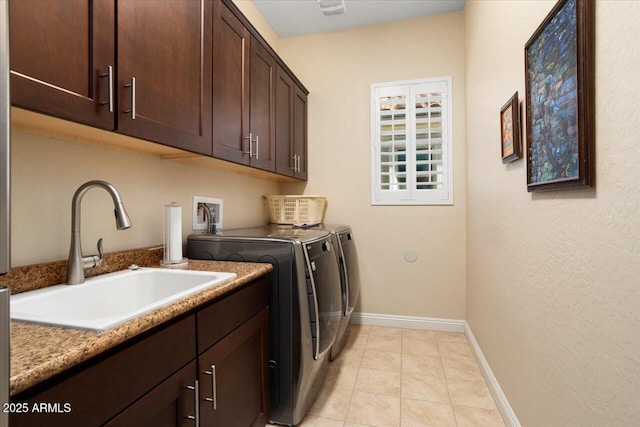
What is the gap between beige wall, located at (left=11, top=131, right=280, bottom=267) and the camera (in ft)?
3.48

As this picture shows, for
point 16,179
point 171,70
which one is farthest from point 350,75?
point 16,179

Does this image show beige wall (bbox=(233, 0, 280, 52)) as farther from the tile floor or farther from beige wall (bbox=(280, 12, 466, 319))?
the tile floor

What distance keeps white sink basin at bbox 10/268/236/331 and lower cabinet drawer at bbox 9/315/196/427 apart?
0.28 ft

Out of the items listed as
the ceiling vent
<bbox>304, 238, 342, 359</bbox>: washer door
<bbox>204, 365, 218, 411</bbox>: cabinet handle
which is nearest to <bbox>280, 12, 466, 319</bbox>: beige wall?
the ceiling vent

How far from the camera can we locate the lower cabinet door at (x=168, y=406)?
78 centimetres

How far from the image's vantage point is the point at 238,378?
1.25 m

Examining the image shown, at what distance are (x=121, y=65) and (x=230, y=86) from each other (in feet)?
2.30

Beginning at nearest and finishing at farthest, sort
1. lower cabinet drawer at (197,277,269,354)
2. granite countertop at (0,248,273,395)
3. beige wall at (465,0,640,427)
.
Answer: granite countertop at (0,248,273,395) < beige wall at (465,0,640,427) < lower cabinet drawer at (197,277,269,354)

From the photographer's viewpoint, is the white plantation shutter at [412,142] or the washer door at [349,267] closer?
the washer door at [349,267]

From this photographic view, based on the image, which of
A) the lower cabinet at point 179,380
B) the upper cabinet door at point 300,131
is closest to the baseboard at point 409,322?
the upper cabinet door at point 300,131

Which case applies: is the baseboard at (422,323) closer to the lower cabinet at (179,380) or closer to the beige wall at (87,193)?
the lower cabinet at (179,380)

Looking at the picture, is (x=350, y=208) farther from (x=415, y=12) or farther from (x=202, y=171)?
(x=415, y=12)

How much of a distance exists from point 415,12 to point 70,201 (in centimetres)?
293

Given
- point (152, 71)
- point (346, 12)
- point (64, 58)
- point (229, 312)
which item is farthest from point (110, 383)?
point (346, 12)
